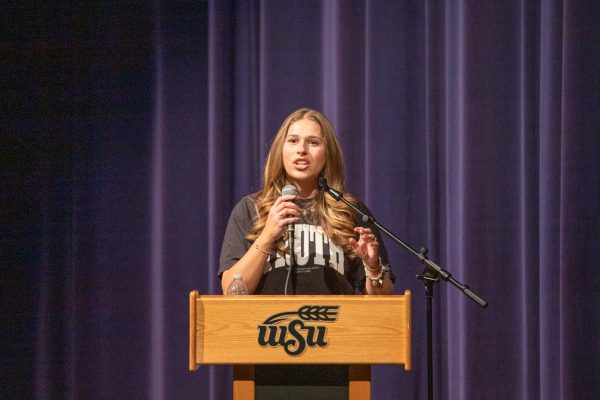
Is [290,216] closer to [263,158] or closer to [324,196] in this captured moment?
[324,196]

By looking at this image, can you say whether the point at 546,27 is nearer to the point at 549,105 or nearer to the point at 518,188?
the point at 549,105

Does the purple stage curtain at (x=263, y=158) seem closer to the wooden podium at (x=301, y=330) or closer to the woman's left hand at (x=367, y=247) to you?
the woman's left hand at (x=367, y=247)

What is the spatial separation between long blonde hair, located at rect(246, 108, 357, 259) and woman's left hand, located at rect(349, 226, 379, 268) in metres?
0.15

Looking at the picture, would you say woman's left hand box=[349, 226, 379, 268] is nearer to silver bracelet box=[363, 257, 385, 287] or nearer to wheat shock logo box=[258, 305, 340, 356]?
silver bracelet box=[363, 257, 385, 287]

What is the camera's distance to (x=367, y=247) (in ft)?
7.06

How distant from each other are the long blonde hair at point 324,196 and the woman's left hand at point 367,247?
0.15m

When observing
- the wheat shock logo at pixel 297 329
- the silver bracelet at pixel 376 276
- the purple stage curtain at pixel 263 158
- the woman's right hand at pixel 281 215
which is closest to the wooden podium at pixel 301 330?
the wheat shock logo at pixel 297 329

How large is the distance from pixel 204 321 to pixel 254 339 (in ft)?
0.45

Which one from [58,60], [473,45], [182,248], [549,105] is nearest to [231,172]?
[182,248]

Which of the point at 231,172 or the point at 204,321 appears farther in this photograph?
the point at 231,172

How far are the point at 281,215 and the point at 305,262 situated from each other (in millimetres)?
309

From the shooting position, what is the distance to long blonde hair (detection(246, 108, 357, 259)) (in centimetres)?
234

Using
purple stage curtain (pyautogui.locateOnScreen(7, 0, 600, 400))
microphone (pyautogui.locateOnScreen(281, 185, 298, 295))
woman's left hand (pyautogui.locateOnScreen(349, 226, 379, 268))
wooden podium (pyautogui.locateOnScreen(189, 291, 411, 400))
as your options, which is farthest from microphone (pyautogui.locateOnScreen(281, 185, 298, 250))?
purple stage curtain (pyautogui.locateOnScreen(7, 0, 600, 400))

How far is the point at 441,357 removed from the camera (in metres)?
3.16
